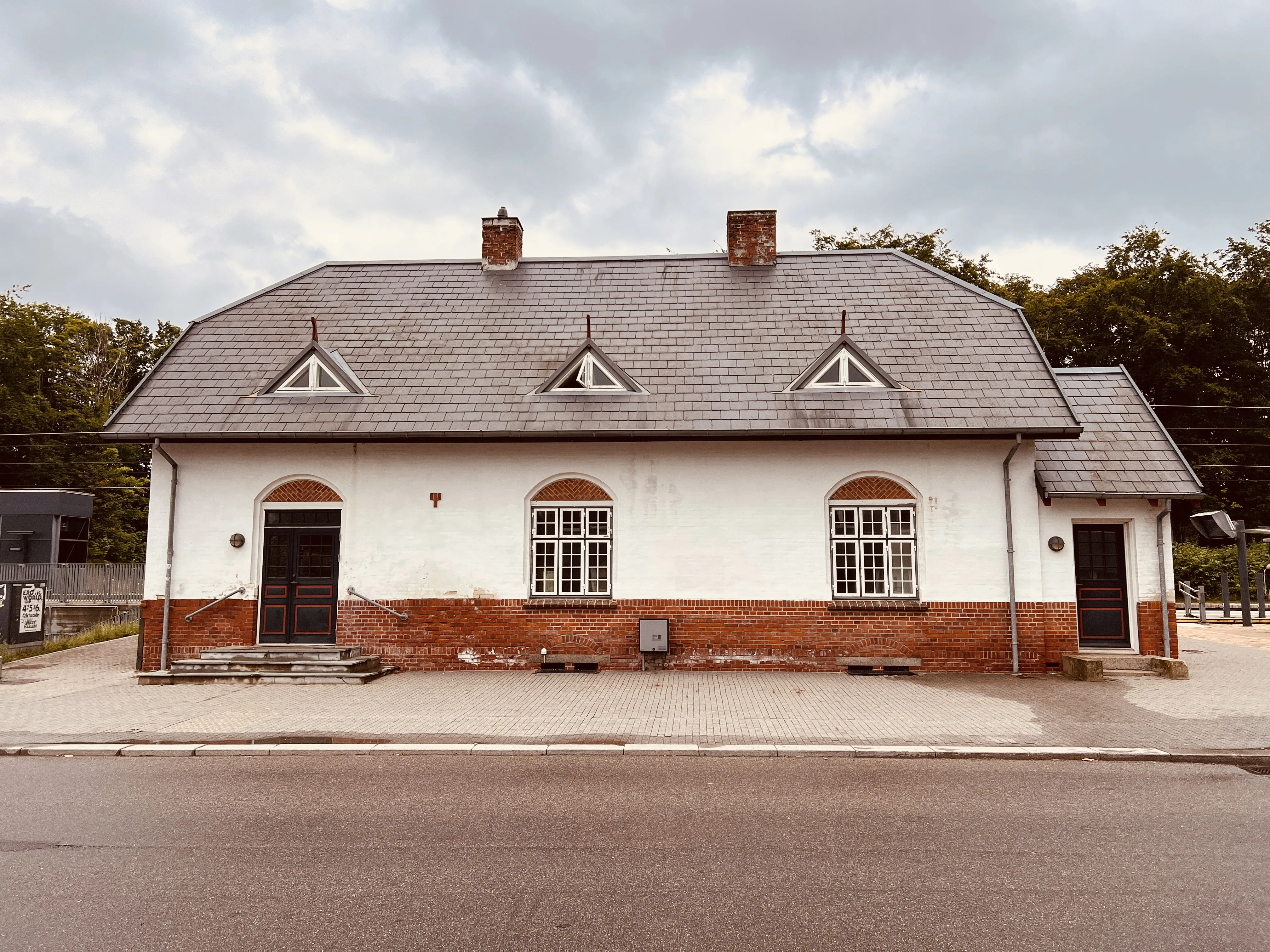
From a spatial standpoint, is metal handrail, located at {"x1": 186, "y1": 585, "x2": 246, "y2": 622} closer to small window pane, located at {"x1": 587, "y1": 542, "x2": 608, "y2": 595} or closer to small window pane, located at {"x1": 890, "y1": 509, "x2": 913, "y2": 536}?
small window pane, located at {"x1": 587, "y1": 542, "x2": 608, "y2": 595}

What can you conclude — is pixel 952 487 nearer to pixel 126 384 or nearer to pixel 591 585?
pixel 591 585

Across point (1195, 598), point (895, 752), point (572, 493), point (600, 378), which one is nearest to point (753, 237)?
point (600, 378)

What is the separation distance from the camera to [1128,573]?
13344 millimetres

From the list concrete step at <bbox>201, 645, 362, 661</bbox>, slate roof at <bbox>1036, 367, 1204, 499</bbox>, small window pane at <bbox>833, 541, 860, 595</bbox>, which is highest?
slate roof at <bbox>1036, 367, 1204, 499</bbox>

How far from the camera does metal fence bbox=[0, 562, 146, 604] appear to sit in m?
24.9

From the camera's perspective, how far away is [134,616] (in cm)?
2309

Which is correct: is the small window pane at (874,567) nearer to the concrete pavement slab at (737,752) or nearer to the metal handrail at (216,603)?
the concrete pavement slab at (737,752)

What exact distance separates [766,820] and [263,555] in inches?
424

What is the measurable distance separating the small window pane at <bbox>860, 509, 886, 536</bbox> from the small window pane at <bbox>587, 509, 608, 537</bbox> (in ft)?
13.9

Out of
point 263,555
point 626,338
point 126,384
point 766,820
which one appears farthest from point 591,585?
point 126,384

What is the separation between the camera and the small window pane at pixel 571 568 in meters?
13.5

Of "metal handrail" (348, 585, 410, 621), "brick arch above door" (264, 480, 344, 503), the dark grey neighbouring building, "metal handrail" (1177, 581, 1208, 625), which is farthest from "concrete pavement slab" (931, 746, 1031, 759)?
the dark grey neighbouring building

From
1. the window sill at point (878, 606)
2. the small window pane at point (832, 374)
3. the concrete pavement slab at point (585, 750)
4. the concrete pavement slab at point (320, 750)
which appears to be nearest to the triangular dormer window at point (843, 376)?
the small window pane at point (832, 374)

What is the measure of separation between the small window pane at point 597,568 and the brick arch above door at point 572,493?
29.7 inches
